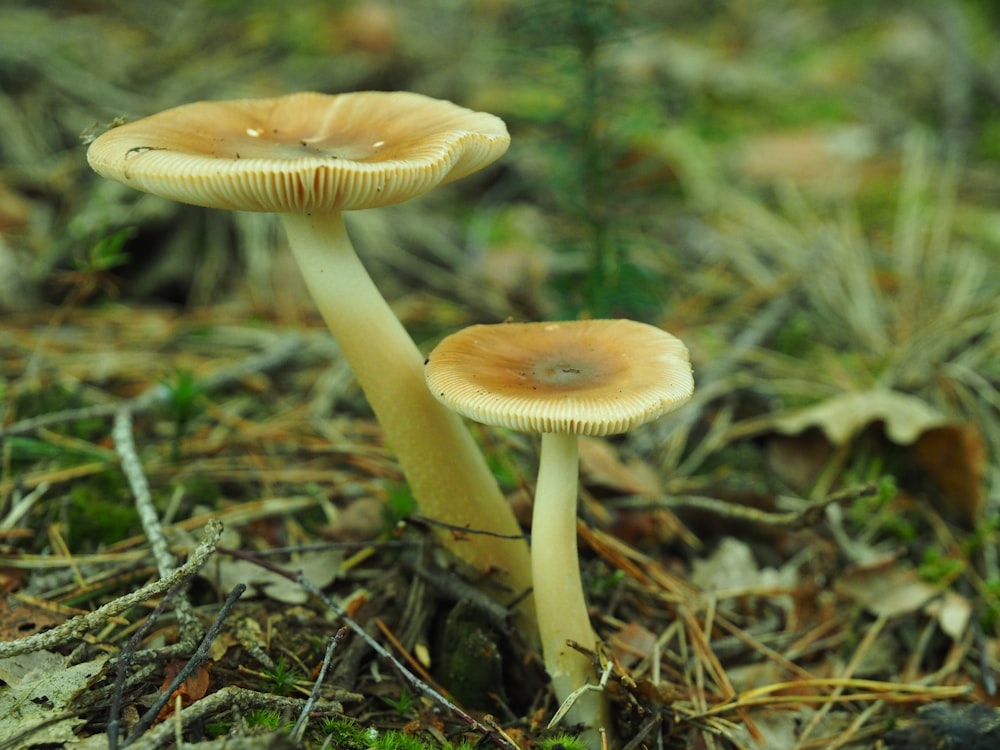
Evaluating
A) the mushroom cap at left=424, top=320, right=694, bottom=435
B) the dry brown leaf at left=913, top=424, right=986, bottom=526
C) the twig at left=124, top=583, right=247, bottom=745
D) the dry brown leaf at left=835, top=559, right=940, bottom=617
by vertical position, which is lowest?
the dry brown leaf at left=835, top=559, right=940, bottom=617

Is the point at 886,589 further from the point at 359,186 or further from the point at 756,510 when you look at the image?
the point at 359,186

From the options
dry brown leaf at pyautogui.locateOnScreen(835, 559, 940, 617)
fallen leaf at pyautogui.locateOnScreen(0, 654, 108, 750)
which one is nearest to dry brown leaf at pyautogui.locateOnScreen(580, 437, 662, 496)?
dry brown leaf at pyautogui.locateOnScreen(835, 559, 940, 617)

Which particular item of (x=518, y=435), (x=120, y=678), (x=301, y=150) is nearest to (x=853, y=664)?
(x=518, y=435)

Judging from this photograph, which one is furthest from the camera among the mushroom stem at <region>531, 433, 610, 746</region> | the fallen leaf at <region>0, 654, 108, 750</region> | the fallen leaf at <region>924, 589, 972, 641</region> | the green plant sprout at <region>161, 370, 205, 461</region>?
the green plant sprout at <region>161, 370, 205, 461</region>

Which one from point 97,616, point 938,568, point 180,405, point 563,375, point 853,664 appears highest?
point 563,375

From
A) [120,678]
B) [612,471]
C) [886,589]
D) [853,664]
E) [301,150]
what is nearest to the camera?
[120,678]

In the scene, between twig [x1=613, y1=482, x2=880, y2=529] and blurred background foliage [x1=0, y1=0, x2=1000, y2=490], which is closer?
twig [x1=613, y1=482, x2=880, y2=529]

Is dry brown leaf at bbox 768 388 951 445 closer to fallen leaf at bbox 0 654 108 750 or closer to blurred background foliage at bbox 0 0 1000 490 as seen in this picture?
blurred background foliage at bbox 0 0 1000 490

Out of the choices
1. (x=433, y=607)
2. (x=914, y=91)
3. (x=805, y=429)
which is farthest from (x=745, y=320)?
(x=914, y=91)

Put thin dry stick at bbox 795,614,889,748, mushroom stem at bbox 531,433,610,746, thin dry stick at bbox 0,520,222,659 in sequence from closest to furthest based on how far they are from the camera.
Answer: thin dry stick at bbox 0,520,222,659
mushroom stem at bbox 531,433,610,746
thin dry stick at bbox 795,614,889,748
